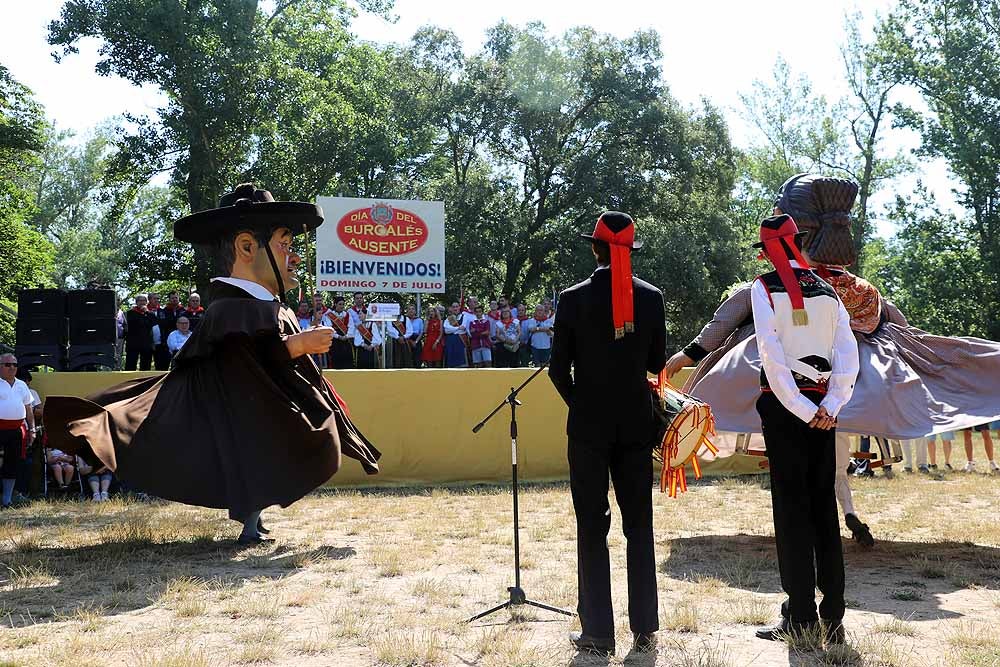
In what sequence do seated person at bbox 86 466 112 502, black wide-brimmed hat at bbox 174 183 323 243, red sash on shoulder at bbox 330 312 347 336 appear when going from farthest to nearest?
red sash on shoulder at bbox 330 312 347 336
seated person at bbox 86 466 112 502
black wide-brimmed hat at bbox 174 183 323 243

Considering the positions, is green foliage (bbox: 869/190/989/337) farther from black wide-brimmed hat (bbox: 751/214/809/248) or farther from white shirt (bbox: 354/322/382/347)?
black wide-brimmed hat (bbox: 751/214/809/248)

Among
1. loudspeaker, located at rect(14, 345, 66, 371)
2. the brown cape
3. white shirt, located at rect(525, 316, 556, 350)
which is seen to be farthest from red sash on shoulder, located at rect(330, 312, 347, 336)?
the brown cape

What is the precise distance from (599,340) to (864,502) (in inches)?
248

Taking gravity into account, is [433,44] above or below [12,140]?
above

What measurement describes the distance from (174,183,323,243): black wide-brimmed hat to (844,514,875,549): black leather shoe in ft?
14.0

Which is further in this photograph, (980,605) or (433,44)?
(433,44)

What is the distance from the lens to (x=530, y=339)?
17703mm

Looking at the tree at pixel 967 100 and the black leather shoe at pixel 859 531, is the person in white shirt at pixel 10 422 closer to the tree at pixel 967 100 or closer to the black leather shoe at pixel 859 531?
the black leather shoe at pixel 859 531

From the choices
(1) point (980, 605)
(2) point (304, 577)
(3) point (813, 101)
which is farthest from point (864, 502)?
(3) point (813, 101)

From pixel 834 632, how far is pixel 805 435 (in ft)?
2.89

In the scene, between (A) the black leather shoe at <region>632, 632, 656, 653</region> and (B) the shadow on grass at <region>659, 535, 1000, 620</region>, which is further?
(B) the shadow on grass at <region>659, 535, 1000, 620</region>

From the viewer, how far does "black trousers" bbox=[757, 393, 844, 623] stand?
4504 millimetres

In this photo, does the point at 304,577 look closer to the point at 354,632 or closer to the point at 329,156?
the point at 354,632

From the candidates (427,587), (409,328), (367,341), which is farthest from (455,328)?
(427,587)
